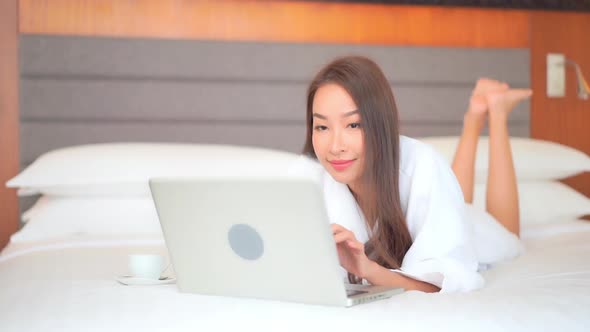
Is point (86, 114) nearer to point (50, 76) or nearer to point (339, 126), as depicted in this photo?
point (50, 76)

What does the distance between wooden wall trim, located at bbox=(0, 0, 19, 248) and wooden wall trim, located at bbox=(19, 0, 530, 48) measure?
6 centimetres

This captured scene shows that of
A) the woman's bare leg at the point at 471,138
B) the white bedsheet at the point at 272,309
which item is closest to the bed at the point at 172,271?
the white bedsheet at the point at 272,309

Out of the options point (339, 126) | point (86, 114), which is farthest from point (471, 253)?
point (86, 114)

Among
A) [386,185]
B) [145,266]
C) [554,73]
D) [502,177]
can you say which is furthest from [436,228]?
[554,73]

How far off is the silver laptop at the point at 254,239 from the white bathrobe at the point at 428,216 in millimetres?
179

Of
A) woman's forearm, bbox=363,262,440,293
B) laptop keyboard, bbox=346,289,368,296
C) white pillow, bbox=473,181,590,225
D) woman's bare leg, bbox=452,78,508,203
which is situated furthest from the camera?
white pillow, bbox=473,181,590,225

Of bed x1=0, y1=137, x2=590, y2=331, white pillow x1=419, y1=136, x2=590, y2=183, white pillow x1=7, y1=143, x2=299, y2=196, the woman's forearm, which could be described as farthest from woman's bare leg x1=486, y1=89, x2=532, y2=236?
the woman's forearm

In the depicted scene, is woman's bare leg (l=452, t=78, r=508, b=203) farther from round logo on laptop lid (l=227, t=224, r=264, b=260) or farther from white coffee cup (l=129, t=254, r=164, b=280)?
round logo on laptop lid (l=227, t=224, r=264, b=260)

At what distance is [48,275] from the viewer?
1.66 m

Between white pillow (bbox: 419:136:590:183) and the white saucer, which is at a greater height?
white pillow (bbox: 419:136:590:183)

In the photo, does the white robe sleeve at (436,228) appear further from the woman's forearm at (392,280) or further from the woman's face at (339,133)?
the woman's face at (339,133)

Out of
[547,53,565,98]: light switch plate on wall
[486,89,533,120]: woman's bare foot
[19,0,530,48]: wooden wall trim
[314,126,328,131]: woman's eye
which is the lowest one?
[314,126,328,131]: woman's eye

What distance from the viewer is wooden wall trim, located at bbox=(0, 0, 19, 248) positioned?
279 cm

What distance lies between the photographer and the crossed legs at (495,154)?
92.7 inches
